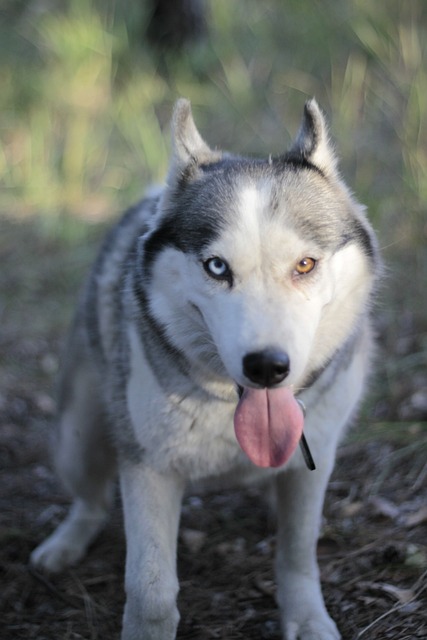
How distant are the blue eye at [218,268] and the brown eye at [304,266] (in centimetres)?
20

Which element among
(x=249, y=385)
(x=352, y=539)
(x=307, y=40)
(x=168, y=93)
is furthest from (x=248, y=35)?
(x=249, y=385)

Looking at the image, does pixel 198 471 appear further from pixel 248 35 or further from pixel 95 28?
pixel 248 35

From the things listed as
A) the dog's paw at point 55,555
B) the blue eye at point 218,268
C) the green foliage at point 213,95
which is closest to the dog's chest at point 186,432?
the blue eye at point 218,268

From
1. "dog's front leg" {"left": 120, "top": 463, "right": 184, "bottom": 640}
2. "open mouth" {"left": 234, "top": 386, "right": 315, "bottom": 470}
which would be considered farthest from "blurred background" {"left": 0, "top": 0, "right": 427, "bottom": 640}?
"open mouth" {"left": 234, "top": 386, "right": 315, "bottom": 470}

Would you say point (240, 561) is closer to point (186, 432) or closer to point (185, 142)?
point (186, 432)

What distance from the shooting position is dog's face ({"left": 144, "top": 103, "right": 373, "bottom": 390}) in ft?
7.58

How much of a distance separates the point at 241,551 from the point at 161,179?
3.92m

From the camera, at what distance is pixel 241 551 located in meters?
3.64

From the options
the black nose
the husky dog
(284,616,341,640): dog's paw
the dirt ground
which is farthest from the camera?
the dirt ground

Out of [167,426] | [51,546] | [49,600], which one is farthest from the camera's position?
[51,546]

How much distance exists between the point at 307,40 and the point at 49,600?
23.6 ft

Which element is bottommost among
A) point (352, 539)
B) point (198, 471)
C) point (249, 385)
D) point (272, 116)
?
point (352, 539)

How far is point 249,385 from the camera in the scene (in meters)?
2.33

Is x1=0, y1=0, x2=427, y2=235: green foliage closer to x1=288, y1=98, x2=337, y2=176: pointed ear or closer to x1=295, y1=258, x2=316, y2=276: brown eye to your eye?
x1=288, y1=98, x2=337, y2=176: pointed ear
